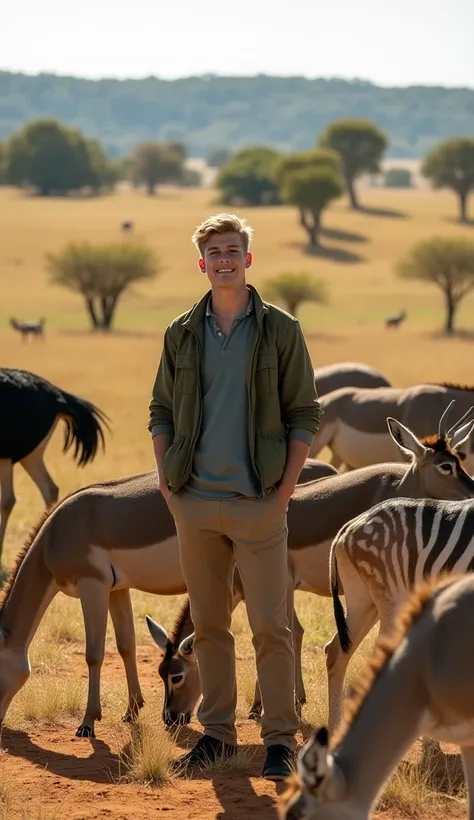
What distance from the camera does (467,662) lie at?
472cm

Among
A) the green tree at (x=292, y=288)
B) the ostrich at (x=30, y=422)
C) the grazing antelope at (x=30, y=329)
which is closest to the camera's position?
the ostrich at (x=30, y=422)

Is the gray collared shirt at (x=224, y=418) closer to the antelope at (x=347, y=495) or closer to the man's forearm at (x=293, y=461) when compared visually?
the man's forearm at (x=293, y=461)

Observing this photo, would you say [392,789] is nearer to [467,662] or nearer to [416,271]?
[467,662]

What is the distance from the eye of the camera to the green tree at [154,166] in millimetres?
126812

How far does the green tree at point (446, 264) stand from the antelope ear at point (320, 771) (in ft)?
164

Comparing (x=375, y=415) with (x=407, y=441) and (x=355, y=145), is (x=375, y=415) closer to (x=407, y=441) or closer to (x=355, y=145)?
(x=407, y=441)

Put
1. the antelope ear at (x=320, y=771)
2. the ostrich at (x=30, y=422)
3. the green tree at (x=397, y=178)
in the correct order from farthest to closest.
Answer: the green tree at (x=397, y=178), the ostrich at (x=30, y=422), the antelope ear at (x=320, y=771)

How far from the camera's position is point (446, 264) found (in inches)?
2164

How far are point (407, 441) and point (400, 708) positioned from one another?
3830 mm

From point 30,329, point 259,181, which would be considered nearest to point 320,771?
point 30,329

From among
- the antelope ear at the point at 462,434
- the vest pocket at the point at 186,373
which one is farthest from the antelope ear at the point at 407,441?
the vest pocket at the point at 186,373

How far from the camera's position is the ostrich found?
43.5 ft

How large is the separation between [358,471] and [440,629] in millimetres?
3450

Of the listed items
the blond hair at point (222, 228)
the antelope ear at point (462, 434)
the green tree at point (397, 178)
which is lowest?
the antelope ear at point (462, 434)
